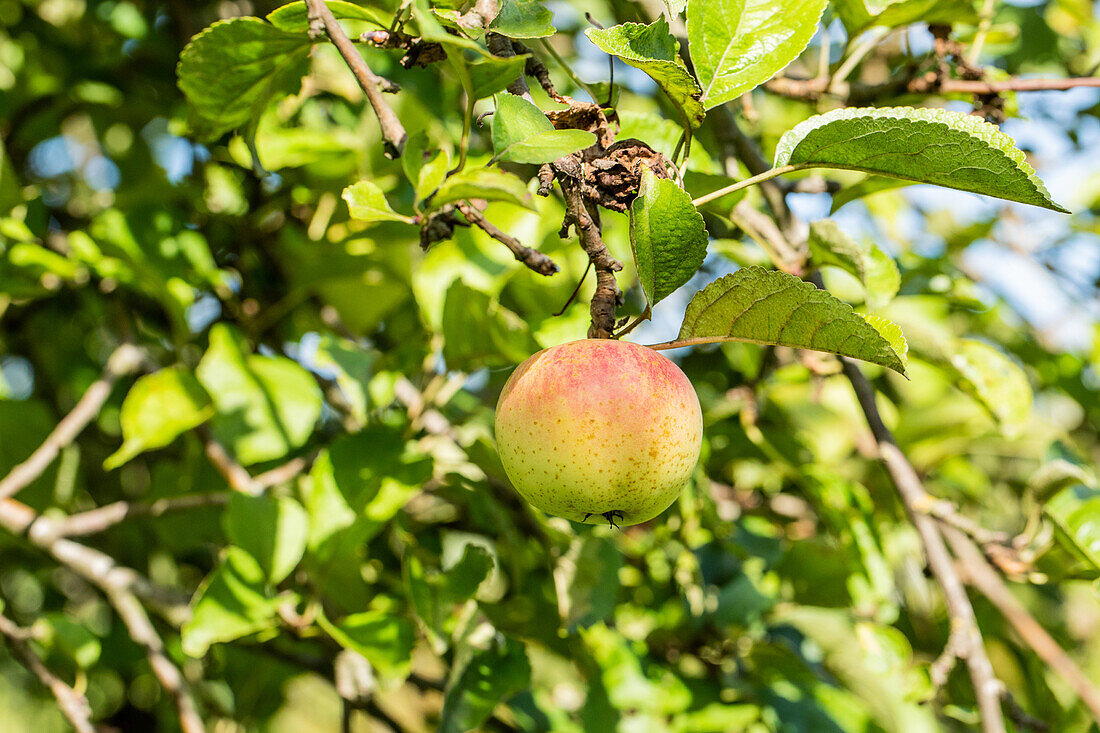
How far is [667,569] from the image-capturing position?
59.2 inches

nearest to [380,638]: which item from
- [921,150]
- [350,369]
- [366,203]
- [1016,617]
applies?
[350,369]

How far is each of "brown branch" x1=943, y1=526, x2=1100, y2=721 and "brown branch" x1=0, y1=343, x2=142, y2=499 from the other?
1.40 m

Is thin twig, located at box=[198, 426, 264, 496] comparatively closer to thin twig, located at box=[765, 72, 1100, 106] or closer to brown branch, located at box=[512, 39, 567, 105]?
brown branch, located at box=[512, 39, 567, 105]

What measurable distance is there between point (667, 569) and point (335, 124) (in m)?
1.10

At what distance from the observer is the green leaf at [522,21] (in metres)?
0.64

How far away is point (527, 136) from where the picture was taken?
609mm

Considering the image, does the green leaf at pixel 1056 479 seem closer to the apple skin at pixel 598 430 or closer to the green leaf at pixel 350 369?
the apple skin at pixel 598 430

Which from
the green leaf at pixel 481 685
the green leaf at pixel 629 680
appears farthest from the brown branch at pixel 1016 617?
the green leaf at pixel 481 685

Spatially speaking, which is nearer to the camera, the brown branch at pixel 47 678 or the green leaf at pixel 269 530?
the green leaf at pixel 269 530

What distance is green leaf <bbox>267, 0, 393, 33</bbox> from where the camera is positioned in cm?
76

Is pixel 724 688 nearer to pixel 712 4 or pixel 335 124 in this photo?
pixel 712 4

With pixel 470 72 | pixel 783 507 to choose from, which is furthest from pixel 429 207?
pixel 783 507

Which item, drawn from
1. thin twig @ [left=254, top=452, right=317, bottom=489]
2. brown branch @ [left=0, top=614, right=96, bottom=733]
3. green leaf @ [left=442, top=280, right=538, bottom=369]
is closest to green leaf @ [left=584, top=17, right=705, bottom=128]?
green leaf @ [left=442, top=280, right=538, bottom=369]

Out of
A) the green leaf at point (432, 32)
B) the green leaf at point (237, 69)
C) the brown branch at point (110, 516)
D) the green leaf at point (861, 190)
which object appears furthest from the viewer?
the brown branch at point (110, 516)
